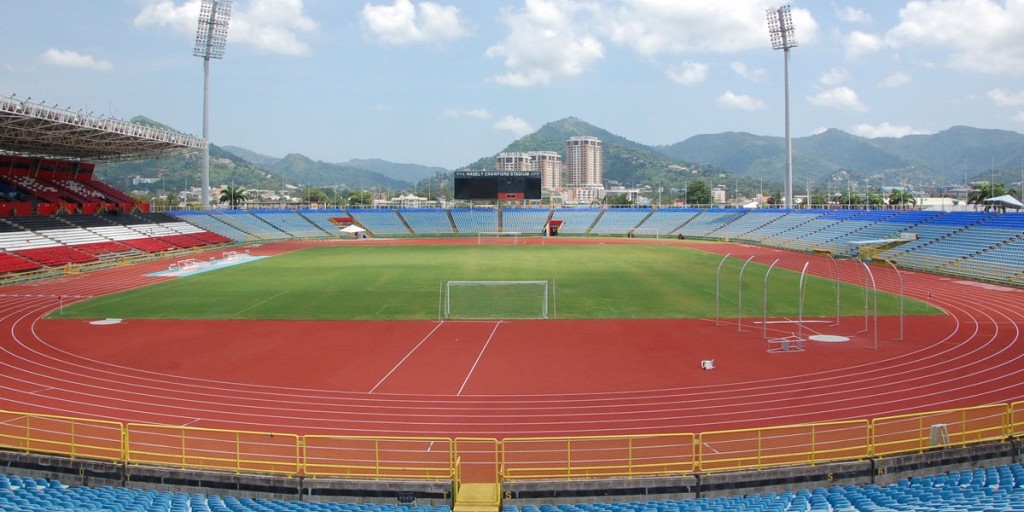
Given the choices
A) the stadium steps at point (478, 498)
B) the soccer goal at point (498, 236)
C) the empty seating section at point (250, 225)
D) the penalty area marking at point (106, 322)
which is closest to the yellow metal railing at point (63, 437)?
the stadium steps at point (478, 498)

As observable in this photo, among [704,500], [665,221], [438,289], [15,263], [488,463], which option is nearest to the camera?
[704,500]

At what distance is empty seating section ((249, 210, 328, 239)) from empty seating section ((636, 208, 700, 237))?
137ft

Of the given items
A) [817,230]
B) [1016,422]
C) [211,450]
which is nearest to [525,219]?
[817,230]

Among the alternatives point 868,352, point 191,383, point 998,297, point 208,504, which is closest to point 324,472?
point 208,504

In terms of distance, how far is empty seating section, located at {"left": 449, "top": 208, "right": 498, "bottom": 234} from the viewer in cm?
9262

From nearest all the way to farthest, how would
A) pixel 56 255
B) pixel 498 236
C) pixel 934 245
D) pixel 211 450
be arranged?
pixel 211 450 < pixel 56 255 < pixel 934 245 < pixel 498 236

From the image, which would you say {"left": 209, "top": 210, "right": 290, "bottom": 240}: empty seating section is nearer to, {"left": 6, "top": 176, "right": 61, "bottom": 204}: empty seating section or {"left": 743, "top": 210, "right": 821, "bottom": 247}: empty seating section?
{"left": 6, "top": 176, "right": 61, "bottom": 204}: empty seating section

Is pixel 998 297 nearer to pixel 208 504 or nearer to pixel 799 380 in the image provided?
pixel 799 380

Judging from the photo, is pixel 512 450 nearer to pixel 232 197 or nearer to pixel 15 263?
pixel 15 263

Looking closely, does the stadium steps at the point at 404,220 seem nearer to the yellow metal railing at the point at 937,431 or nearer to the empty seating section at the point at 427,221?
the empty seating section at the point at 427,221

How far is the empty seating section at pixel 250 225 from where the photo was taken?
78.4m

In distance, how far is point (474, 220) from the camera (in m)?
95.8

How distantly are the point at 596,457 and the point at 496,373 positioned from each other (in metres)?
6.60

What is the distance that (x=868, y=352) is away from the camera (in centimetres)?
2034
